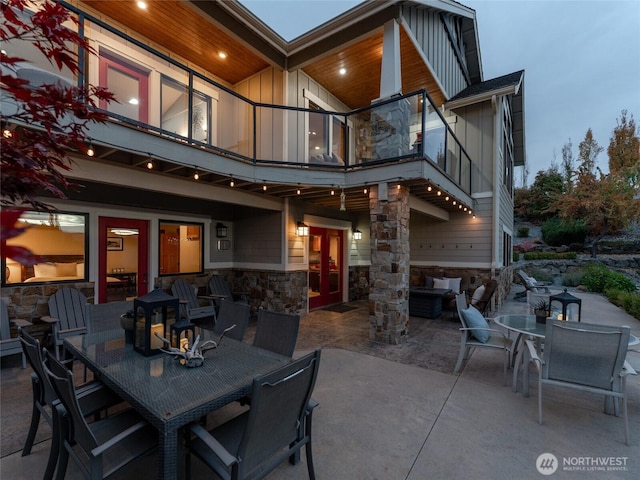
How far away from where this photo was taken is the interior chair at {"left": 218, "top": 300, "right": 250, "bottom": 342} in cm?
338

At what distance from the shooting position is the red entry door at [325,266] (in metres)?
7.84

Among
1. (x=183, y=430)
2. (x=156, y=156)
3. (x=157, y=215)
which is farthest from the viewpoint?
(x=157, y=215)

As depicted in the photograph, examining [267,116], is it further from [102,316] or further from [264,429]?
[264,429]

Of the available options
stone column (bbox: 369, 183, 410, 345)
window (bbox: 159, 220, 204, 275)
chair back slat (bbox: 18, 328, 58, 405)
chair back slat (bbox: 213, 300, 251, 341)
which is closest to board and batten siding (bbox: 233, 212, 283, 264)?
window (bbox: 159, 220, 204, 275)

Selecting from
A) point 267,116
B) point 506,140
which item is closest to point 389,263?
point 267,116

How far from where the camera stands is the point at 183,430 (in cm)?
182

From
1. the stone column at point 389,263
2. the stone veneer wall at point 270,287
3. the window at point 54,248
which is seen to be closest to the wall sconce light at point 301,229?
the stone veneer wall at point 270,287

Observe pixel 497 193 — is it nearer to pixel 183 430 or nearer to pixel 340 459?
pixel 340 459

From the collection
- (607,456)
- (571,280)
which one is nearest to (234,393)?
(607,456)

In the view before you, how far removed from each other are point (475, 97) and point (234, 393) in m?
9.00

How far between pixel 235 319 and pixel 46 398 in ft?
5.46

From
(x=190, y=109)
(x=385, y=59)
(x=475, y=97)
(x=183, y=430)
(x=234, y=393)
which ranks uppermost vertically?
(x=475, y=97)

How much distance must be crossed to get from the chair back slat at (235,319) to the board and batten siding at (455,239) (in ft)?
21.7

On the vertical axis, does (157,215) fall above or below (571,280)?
above
